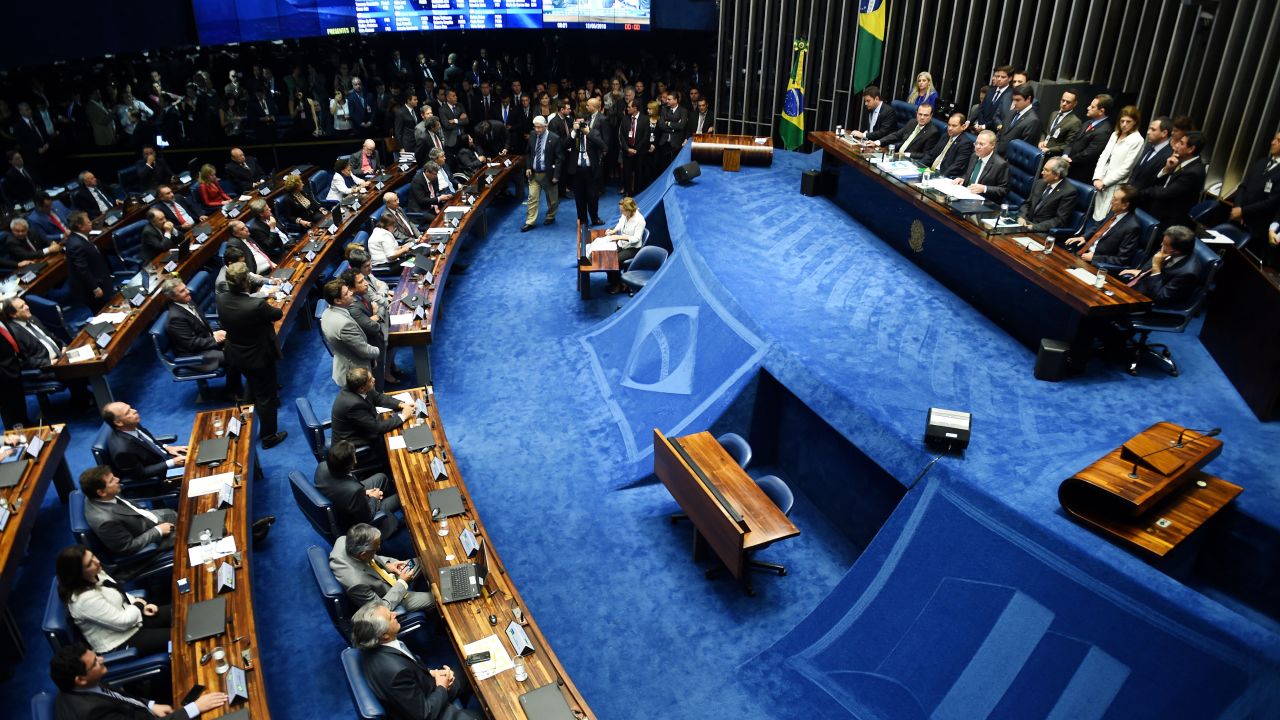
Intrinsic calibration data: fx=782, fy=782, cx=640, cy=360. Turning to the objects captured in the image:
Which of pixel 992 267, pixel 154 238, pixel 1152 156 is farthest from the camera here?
pixel 154 238

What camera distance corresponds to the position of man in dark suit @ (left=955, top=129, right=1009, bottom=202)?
7.85 meters

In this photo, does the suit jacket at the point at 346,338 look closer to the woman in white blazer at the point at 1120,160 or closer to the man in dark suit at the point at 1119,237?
the man in dark suit at the point at 1119,237

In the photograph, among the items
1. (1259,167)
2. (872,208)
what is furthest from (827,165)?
(1259,167)

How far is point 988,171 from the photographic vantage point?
803 centimetres

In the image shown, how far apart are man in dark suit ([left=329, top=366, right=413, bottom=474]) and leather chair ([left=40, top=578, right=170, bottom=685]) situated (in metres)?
1.90

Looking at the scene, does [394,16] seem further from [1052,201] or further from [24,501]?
[1052,201]

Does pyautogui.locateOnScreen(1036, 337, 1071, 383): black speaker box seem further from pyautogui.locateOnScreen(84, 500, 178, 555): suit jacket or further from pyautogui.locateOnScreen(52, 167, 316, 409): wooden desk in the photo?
pyautogui.locateOnScreen(52, 167, 316, 409): wooden desk

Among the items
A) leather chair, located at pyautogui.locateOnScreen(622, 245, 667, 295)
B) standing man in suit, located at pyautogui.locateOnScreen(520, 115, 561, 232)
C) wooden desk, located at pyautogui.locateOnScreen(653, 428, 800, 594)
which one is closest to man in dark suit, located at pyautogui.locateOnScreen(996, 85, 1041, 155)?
leather chair, located at pyautogui.locateOnScreen(622, 245, 667, 295)

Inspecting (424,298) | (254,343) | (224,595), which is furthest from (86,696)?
(424,298)

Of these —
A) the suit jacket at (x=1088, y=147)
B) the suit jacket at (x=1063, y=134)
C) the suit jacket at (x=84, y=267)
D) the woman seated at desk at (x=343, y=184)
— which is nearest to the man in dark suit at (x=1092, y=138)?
the suit jacket at (x=1088, y=147)

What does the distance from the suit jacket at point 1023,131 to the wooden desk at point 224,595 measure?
27.1ft

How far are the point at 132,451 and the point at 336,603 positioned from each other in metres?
2.41

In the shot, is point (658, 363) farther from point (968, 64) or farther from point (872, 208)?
point (968, 64)

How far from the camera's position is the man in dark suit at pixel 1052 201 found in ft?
23.6
